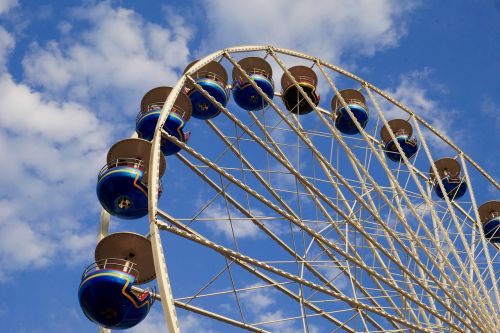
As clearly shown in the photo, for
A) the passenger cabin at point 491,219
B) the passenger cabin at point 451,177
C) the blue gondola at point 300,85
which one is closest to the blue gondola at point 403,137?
the passenger cabin at point 451,177

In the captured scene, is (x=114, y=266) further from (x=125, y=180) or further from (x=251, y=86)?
(x=251, y=86)

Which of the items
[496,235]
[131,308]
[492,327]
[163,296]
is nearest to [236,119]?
[131,308]

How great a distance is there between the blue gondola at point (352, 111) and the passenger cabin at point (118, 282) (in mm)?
9755

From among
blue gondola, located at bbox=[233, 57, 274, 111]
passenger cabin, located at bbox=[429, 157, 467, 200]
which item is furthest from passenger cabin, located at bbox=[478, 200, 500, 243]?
blue gondola, located at bbox=[233, 57, 274, 111]

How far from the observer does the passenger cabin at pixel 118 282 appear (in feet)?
37.8

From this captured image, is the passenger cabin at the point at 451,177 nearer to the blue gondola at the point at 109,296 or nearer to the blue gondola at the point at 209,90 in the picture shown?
the blue gondola at the point at 209,90

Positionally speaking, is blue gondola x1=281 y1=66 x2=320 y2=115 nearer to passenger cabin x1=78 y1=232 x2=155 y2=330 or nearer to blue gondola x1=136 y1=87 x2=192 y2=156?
blue gondola x1=136 y1=87 x2=192 y2=156

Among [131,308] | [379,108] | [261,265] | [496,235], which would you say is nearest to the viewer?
[261,265]

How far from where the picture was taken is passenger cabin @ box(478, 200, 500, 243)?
820 inches

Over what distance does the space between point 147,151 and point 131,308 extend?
11.5 ft

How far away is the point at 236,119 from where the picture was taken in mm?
13820

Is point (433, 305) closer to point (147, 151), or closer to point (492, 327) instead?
point (492, 327)

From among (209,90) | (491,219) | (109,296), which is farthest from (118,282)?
(491,219)

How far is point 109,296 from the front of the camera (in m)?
11.5
